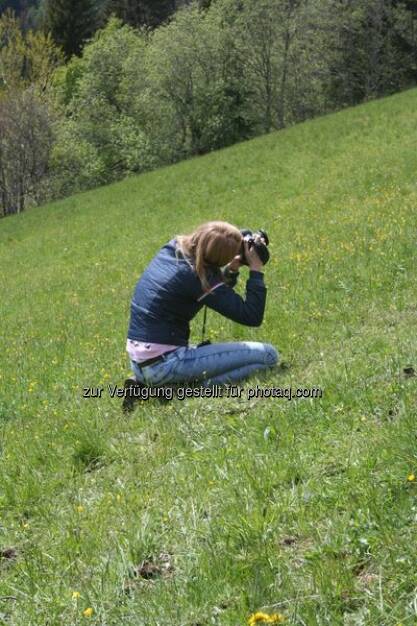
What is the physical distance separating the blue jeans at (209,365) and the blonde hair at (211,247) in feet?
2.16

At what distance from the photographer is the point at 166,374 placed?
632 cm

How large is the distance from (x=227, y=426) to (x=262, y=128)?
4306 cm

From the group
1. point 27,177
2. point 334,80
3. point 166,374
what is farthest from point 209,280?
point 334,80

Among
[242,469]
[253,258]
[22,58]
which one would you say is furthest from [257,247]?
[22,58]

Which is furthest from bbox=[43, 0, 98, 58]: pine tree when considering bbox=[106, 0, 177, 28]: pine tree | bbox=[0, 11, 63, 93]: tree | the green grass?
the green grass

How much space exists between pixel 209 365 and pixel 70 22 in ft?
202

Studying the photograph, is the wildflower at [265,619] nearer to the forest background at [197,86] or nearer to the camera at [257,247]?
the camera at [257,247]

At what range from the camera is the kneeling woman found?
239 inches

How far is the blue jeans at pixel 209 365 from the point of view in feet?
20.6

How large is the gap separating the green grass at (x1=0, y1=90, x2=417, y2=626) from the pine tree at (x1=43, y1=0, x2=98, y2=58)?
2169 inches

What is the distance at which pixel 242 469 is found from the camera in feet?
14.0

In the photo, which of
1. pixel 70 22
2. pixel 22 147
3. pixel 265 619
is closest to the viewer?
pixel 265 619

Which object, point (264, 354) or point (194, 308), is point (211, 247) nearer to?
point (194, 308)

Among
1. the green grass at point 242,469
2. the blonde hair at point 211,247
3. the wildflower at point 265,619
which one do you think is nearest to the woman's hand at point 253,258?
the blonde hair at point 211,247
